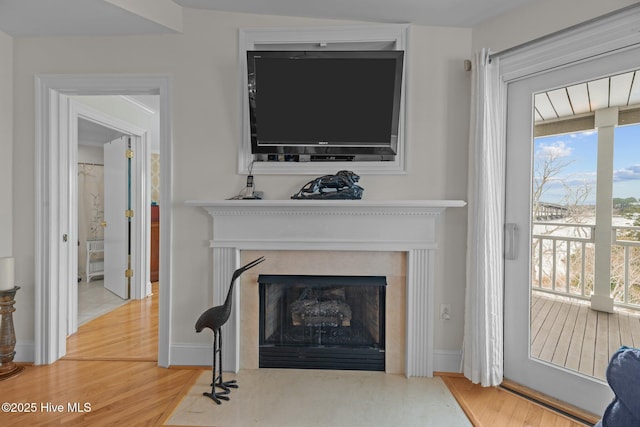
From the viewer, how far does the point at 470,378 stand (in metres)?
2.11

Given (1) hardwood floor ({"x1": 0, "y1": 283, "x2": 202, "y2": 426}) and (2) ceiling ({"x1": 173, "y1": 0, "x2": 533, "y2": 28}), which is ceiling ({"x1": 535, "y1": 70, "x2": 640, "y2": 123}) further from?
(1) hardwood floor ({"x1": 0, "y1": 283, "x2": 202, "y2": 426})

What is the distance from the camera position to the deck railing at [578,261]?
1.76 metres

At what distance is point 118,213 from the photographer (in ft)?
12.5

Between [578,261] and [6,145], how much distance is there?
12.4 ft

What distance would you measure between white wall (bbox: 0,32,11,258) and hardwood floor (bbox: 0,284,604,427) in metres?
0.91

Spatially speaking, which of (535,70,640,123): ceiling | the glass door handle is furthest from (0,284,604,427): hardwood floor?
(535,70,640,123): ceiling

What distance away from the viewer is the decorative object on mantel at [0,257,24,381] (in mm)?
2188

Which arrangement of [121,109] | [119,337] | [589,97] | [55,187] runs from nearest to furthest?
[589,97]
[55,187]
[119,337]
[121,109]

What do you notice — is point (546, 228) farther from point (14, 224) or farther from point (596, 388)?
point (14, 224)

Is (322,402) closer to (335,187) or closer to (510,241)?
(335,187)

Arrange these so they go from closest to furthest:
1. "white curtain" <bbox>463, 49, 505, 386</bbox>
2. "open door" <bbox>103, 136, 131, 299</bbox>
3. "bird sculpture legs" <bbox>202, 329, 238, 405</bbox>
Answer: "bird sculpture legs" <bbox>202, 329, 238, 405</bbox>
"white curtain" <bbox>463, 49, 505, 386</bbox>
"open door" <bbox>103, 136, 131, 299</bbox>

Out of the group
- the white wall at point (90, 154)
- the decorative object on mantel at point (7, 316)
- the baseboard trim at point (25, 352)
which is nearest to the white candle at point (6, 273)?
the decorative object on mantel at point (7, 316)

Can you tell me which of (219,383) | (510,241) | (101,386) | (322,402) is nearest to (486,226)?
(510,241)

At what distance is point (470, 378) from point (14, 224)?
330 centimetres
